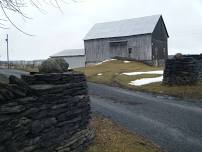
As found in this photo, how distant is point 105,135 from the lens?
12.0 metres

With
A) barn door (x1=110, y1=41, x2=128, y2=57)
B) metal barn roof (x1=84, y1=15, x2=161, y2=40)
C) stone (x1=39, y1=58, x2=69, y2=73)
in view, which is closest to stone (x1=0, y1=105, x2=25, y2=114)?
stone (x1=39, y1=58, x2=69, y2=73)

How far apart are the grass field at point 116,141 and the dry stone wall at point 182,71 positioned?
489 inches

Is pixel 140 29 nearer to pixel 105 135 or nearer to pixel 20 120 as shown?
pixel 105 135

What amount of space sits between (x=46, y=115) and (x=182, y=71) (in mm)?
18038

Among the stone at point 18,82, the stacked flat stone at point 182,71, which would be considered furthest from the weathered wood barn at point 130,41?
the stone at point 18,82

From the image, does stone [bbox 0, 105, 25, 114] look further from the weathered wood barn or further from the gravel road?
the weathered wood barn

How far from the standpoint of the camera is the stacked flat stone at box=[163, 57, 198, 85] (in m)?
24.9

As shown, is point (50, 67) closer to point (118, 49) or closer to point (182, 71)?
point (182, 71)

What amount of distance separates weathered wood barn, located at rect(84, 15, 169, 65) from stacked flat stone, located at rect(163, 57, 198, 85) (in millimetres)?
28972

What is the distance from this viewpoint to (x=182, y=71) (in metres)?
25.2

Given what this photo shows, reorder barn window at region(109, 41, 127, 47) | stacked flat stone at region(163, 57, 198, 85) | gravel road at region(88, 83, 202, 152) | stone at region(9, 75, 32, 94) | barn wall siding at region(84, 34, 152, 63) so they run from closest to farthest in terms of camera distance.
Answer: stone at region(9, 75, 32, 94) < gravel road at region(88, 83, 202, 152) < stacked flat stone at region(163, 57, 198, 85) < barn wall siding at region(84, 34, 152, 63) < barn window at region(109, 41, 127, 47)

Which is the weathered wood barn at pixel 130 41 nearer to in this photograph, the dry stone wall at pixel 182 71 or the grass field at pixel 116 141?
the dry stone wall at pixel 182 71

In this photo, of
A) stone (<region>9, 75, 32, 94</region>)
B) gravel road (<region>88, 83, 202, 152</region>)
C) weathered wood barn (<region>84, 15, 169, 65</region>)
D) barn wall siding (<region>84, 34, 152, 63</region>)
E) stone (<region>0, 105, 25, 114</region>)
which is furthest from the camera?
weathered wood barn (<region>84, 15, 169, 65</region>)

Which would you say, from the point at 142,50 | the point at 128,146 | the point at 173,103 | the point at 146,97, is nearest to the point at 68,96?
the point at 128,146
